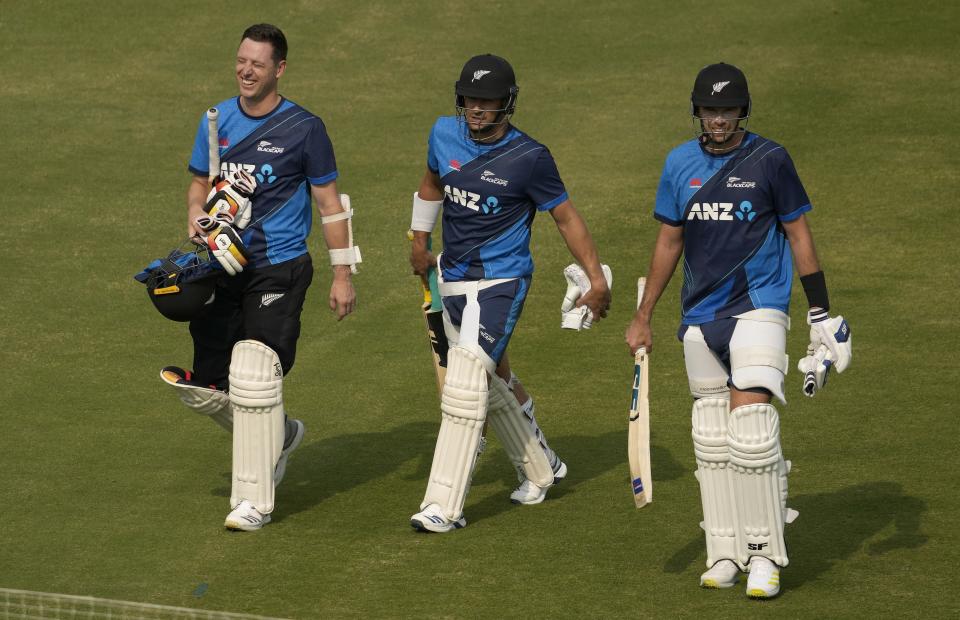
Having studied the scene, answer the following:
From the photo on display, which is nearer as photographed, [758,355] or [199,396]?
[758,355]

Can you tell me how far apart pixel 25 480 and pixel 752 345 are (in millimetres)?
4557

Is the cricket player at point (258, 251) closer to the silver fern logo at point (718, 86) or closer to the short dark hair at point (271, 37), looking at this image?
the short dark hair at point (271, 37)

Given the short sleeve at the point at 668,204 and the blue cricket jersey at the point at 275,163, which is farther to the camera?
the blue cricket jersey at the point at 275,163

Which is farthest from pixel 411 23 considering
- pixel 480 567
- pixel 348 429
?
pixel 480 567

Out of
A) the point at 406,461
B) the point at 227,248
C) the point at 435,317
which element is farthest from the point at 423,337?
the point at 227,248

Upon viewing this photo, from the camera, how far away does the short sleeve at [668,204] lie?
8273 mm

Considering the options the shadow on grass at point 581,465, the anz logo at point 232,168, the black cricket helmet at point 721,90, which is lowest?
the shadow on grass at point 581,465

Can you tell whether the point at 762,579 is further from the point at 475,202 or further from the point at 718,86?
the point at 475,202

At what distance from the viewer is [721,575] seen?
8102mm

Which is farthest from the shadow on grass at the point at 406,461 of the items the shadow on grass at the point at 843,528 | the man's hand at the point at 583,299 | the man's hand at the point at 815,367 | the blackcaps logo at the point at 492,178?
the man's hand at the point at 815,367

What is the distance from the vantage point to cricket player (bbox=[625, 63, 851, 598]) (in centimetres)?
794

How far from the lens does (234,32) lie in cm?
1997

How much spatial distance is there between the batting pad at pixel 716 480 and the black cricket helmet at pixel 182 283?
2.90 meters

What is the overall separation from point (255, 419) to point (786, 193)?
3231 mm
